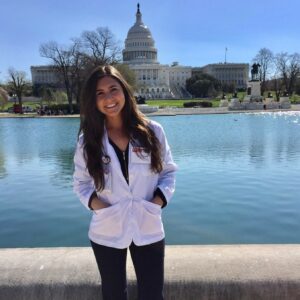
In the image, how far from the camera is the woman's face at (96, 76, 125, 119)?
8.70ft

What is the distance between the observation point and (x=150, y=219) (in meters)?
2.55

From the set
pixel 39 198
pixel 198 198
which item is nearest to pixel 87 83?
pixel 198 198

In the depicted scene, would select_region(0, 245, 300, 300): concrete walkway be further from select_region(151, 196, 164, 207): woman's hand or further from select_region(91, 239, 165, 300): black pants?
select_region(151, 196, 164, 207): woman's hand

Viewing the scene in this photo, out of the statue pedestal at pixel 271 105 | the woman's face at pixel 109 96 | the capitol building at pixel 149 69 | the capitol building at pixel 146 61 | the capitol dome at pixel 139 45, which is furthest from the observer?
the capitol dome at pixel 139 45

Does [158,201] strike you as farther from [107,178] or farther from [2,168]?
[2,168]

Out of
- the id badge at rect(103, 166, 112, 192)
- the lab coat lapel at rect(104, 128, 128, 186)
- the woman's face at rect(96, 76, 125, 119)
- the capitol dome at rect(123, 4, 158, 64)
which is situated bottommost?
the id badge at rect(103, 166, 112, 192)

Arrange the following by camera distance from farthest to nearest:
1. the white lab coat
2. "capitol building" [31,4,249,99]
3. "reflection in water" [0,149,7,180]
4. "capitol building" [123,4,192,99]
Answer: "capitol building" [123,4,192,99] → "capitol building" [31,4,249,99] → "reflection in water" [0,149,7,180] → the white lab coat

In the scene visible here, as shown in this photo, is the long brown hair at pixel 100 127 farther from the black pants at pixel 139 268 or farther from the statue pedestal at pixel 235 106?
the statue pedestal at pixel 235 106

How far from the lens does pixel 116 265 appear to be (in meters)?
2.54

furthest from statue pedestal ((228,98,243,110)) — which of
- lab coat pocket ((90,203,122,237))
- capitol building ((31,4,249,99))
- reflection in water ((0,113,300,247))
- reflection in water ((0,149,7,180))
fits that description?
lab coat pocket ((90,203,122,237))

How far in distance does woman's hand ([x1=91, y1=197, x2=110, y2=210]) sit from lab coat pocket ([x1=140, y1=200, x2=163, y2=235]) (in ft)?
0.76

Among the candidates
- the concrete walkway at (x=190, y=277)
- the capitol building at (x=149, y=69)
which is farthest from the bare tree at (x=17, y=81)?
the concrete walkway at (x=190, y=277)

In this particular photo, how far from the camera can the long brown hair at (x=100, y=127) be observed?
8.48ft

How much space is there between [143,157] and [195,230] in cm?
436
